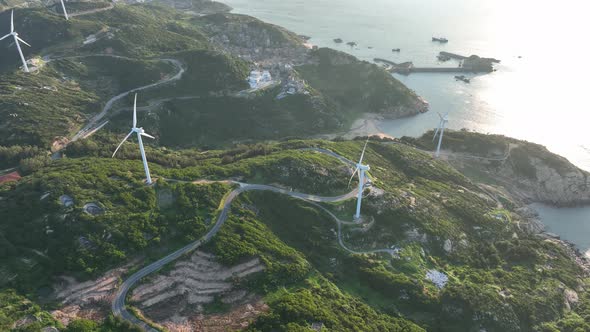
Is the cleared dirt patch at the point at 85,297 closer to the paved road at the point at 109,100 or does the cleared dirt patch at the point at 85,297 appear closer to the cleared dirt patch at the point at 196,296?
the cleared dirt patch at the point at 196,296

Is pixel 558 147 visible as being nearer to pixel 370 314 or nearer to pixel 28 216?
pixel 370 314

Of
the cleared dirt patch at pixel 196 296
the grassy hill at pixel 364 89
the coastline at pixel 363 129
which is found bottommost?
the coastline at pixel 363 129

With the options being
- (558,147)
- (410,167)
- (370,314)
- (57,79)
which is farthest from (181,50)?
(558,147)

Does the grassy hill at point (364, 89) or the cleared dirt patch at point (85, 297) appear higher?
the grassy hill at point (364, 89)

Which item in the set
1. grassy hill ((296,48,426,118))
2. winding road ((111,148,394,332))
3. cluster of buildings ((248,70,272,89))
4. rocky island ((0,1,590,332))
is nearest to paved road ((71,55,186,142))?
rocky island ((0,1,590,332))

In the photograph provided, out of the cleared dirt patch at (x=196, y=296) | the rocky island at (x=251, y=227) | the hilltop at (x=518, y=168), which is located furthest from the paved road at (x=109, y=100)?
the hilltop at (x=518, y=168)

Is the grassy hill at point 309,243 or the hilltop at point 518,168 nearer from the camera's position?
the grassy hill at point 309,243

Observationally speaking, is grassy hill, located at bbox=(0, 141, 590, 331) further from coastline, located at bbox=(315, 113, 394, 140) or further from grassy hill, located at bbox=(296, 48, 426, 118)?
grassy hill, located at bbox=(296, 48, 426, 118)

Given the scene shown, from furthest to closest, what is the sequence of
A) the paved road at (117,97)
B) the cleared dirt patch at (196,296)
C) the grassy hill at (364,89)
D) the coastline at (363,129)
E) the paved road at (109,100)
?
the grassy hill at (364,89)
the coastline at (363,129)
the paved road at (109,100)
the paved road at (117,97)
the cleared dirt patch at (196,296)

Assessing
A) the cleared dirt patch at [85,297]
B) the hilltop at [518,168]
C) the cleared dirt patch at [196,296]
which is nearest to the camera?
the cleared dirt patch at [85,297]
